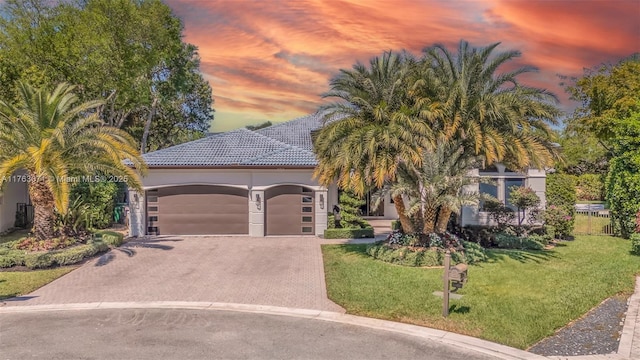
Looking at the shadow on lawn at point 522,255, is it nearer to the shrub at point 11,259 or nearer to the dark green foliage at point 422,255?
the dark green foliage at point 422,255

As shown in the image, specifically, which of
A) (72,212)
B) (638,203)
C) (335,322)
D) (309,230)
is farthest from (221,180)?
(638,203)

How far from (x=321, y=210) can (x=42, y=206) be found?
473 inches

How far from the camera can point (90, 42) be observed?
26.9 m

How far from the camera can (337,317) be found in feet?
32.1

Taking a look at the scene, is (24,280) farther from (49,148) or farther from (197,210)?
(197,210)

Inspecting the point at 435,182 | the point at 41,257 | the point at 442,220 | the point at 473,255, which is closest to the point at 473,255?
the point at 473,255

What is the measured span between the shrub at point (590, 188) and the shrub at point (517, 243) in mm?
26222

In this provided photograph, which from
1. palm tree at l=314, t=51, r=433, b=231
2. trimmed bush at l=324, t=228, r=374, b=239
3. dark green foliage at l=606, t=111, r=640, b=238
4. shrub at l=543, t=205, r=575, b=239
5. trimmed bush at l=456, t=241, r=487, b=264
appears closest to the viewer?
palm tree at l=314, t=51, r=433, b=231

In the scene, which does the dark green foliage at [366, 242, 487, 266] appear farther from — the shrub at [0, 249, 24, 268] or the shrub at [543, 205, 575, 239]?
the shrub at [0, 249, 24, 268]

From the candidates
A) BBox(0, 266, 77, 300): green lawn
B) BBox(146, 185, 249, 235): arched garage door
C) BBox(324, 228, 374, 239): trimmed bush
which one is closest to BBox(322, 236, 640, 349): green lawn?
BBox(324, 228, 374, 239): trimmed bush

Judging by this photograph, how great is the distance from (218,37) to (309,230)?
1445 cm

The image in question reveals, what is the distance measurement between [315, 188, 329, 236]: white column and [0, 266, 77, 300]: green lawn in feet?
35.8

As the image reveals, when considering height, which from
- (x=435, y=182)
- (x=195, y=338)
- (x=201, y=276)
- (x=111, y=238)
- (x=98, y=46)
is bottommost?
(x=195, y=338)

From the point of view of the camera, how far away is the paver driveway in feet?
37.2
